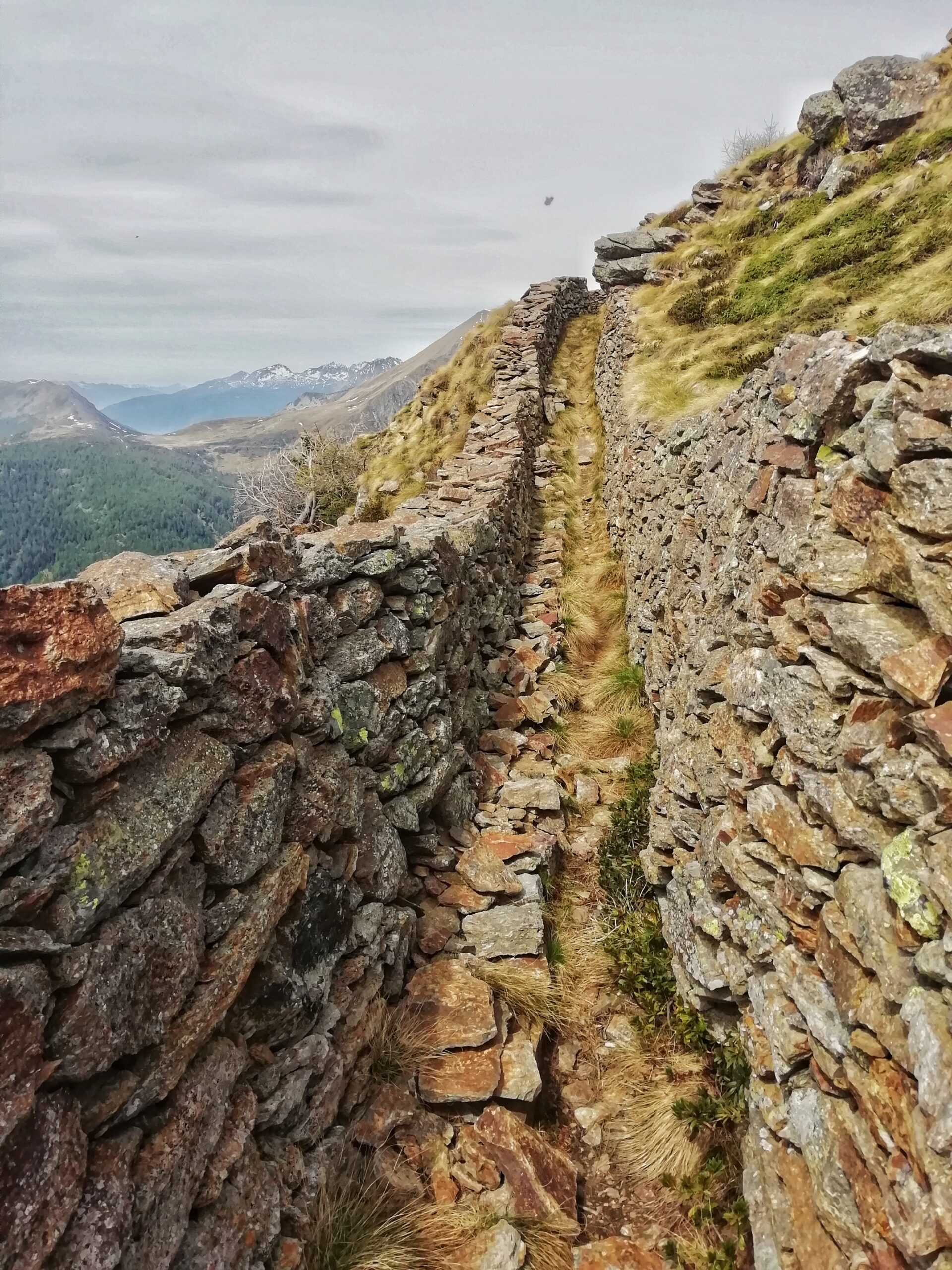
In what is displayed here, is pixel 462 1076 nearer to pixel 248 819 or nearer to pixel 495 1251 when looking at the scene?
pixel 495 1251

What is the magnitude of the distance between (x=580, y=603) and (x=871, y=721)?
1014cm

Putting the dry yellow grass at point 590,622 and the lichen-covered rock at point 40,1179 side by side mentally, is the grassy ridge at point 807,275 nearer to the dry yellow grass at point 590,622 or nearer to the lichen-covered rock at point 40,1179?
the dry yellow grass at point 590,622

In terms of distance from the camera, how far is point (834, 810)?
13.4ft

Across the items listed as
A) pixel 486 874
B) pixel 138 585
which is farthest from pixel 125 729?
pixel 486 874

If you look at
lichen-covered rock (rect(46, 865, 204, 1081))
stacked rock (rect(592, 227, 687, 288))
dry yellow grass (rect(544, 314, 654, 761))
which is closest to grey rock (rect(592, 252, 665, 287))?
stacked rock (rect(592, 227, 687, 288))

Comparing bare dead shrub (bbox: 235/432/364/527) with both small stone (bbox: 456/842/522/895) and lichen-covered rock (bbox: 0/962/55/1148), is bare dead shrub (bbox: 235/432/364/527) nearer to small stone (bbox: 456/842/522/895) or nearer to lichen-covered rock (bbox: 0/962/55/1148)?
small stone (bbox: 456/842/522/895)

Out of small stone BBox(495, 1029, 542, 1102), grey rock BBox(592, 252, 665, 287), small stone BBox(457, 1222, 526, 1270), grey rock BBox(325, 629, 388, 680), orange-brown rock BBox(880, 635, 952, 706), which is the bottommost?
small stone BBox(457, 1222, 526, 1270)

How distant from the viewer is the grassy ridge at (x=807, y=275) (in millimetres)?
15562

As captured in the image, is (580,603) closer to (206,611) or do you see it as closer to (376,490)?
(206,611)

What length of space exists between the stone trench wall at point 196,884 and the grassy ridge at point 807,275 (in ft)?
36.8

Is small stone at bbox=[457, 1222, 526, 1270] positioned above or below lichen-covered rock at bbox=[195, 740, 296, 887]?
below

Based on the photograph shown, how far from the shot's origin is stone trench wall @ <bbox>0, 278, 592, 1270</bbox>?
303cm

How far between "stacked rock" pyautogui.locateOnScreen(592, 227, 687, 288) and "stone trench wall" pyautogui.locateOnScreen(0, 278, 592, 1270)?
2986 centimetres

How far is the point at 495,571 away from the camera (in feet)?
39.1
